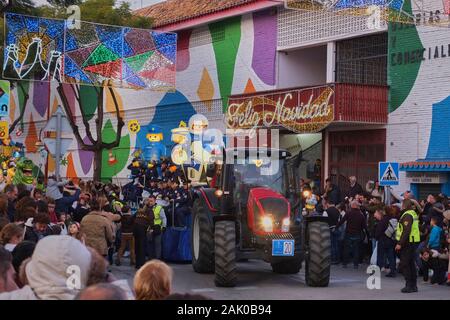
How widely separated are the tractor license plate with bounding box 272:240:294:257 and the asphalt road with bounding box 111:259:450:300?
2.24 feet

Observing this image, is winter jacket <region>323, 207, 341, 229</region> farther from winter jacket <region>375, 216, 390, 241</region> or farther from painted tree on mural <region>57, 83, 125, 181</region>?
painted tree on mural <region>57, 83, 125, 181</region>

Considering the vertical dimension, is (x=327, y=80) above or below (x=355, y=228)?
above

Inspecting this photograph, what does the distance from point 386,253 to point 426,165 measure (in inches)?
253

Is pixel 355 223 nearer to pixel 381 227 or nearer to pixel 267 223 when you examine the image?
pixel 381 227

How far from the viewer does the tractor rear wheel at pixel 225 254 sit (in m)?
15.4

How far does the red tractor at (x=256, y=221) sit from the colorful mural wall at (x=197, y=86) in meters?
15.3

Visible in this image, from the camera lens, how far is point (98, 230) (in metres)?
15.4

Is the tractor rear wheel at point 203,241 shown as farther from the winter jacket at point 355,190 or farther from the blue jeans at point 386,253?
the winter jacket at point 355,190

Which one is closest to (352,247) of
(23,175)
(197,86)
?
(23,175)

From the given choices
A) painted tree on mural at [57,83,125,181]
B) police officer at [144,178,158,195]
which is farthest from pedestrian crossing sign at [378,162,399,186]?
painted tree on mural at [57,83,125,181]

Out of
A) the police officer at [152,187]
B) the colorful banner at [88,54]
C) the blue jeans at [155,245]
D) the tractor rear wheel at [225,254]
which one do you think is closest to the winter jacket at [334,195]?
the police officer at [152,187]

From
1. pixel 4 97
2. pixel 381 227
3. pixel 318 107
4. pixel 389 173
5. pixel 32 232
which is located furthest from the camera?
pixel 318 107
